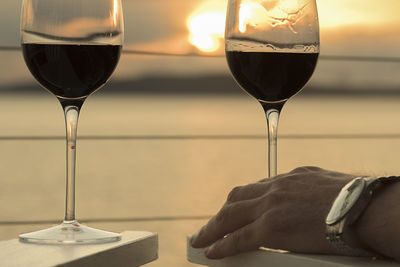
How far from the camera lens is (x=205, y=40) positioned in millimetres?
2982

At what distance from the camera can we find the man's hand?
2.37ft

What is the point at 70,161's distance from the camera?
33.4 inches

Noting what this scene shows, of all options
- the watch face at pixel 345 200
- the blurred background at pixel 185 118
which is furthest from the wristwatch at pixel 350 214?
the blurred background at pixel 185 118

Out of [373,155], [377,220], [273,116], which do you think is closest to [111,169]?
[373,155]

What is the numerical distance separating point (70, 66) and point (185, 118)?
2.91 m

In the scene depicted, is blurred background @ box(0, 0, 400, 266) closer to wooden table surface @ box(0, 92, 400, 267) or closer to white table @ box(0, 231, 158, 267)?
wooden table surface @ box(0, 92, 400, 267)

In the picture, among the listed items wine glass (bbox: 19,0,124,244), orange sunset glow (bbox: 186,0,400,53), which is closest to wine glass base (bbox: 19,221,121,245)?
wine glass (bbox: 19,0,124,244)

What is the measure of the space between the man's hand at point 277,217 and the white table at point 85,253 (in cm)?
5

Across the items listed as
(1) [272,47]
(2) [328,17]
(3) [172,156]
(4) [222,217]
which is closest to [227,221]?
(4) [222,217]

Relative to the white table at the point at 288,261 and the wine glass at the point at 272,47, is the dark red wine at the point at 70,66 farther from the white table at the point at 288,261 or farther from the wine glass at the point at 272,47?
the white table at the point at 288,261

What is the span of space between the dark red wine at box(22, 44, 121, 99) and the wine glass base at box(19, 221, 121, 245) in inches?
6.3

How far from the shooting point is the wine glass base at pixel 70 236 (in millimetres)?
Answer: 770

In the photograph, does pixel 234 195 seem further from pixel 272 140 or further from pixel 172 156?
pixel 172 156

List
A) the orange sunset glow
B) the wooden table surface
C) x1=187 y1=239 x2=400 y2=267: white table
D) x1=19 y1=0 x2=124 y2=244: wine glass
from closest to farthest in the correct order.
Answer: x1=187 y1=239 x2=400 y2=267: white table
x1=19 y1=0 x2=124 y2=244: wine glass
the wooden table surface
the orange sunset glow
